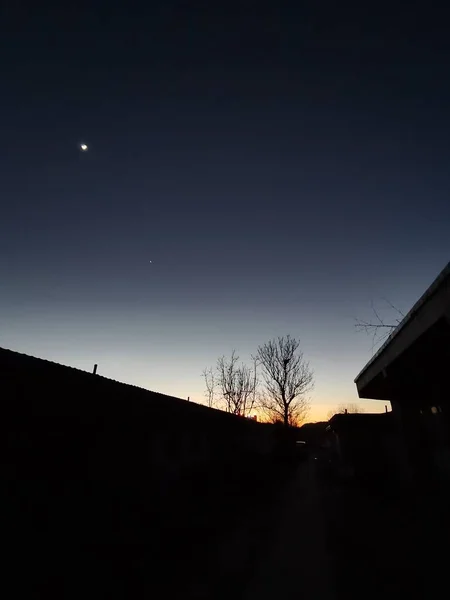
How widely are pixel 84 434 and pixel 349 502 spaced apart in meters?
10.2

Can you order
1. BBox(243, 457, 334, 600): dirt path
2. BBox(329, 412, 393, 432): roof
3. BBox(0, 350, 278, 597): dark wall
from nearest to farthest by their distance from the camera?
BBox(0, 350, 278, 597): dark wall
BBox(243, 457, 334, 600): dirt path
BBox(329, 412, 393, 432): roof

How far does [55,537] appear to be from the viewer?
4750mm

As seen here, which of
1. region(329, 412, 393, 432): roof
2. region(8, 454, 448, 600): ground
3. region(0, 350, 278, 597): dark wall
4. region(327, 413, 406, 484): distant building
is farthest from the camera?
region(329, 412, 393, 432): roof

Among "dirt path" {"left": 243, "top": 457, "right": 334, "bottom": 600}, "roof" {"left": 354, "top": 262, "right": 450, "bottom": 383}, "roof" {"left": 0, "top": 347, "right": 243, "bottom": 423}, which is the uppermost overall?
"roof" {"left": 354, "top": 262, "right": 450, "bottom": 383}

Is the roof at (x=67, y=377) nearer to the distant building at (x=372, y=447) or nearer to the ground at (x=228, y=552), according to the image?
the ground at (x=228, y=552)

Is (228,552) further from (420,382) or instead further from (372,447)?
(372,447)

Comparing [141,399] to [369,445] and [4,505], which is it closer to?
[4,505]

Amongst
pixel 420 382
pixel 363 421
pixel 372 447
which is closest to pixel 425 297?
pixel 420 382

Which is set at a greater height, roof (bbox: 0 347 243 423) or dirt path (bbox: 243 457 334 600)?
roof (bbox: 0 347 243 423)

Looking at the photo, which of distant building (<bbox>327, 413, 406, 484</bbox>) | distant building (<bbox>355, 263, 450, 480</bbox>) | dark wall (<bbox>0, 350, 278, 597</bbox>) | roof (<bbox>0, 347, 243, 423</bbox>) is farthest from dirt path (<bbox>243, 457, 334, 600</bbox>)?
distant building (<bbox>327, 413, 406, 484</bbox>)

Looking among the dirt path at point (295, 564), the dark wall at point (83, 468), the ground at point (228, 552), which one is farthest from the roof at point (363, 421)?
the dark wall at point (83, 468)

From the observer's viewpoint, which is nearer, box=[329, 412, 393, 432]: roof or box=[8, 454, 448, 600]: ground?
box=[8, 454, 448, 600]: ground

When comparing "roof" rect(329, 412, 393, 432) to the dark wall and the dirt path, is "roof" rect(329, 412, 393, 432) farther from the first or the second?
the dark wall

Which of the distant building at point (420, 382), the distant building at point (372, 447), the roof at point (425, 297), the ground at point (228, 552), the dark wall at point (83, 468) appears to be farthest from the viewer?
the distant building at point (372, 447)
